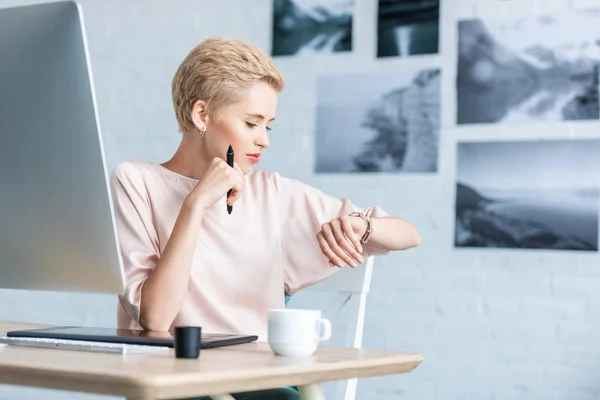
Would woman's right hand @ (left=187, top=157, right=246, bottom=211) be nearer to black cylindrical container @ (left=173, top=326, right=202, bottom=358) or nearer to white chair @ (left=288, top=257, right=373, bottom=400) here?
white chair @ (left=288, top=257, right=373, bottom=400)

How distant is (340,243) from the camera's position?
156 cm

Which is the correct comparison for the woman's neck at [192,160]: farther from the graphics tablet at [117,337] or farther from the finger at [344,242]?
the graphics tablet at [117,337]

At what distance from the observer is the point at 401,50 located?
3.04 meters

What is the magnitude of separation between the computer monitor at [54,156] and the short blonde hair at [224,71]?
0.74 m

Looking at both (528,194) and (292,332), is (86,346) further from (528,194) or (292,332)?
(528,194)

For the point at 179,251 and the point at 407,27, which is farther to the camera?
the point at 407,27

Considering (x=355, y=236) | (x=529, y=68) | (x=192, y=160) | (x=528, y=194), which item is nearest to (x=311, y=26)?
(x=529, y=68)

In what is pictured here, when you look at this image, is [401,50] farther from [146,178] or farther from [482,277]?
[146,178]

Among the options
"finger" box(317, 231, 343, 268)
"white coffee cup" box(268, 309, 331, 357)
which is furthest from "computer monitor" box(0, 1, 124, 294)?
"finger" box(317, 231, 343, 268)

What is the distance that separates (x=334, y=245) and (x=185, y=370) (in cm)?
68

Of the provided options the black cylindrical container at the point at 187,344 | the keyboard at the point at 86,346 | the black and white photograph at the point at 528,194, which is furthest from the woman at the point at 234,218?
the black and white photograph at the point at 528,194

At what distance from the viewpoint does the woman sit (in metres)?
1.65

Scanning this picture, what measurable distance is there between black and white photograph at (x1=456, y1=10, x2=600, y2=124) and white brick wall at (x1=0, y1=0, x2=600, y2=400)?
0.04 m

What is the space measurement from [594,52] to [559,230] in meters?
0.56
